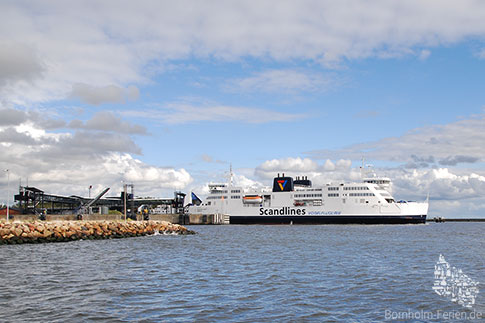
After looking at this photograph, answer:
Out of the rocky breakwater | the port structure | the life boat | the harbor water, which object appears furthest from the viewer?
the life boat

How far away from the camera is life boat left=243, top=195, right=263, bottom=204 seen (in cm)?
9838

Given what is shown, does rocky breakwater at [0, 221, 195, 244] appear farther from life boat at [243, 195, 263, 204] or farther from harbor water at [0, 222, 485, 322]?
life boat at [243, 195, 263, 204]

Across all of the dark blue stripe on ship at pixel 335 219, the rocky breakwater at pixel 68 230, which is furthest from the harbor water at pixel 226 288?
the dark blue stripe on ship at pixel 335 219

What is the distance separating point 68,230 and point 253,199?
58.1m

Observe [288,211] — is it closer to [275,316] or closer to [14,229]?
[14,229]

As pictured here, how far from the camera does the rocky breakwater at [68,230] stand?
40094mm

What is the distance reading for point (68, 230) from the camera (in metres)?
44.7

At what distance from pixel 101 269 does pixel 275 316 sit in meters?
12.6

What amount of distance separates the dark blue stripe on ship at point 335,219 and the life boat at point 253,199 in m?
3.39

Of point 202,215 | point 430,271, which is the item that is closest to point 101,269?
point 430,271

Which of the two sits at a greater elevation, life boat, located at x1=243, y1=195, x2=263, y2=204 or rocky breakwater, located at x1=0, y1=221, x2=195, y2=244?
life boat, located at x1=243, y1=195, x2=263, y2=204

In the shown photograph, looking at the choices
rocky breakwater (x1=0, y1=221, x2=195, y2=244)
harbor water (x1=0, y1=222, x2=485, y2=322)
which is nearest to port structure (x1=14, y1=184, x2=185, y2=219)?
rocky breakwater (x1=0, y1=221, x2=195, y2=244)

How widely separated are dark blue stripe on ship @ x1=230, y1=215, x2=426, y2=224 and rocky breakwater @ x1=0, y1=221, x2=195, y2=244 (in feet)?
137

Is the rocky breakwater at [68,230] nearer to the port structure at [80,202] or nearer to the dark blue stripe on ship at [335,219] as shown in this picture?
the port structure at [80,202]
